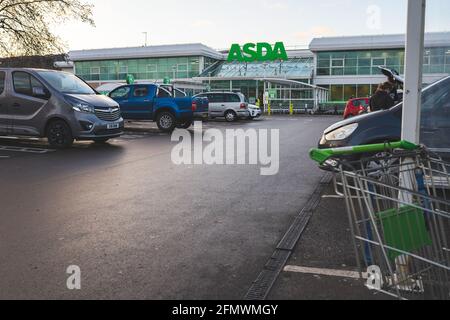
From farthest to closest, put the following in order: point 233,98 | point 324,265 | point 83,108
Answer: point 233,98 < point 83,108 < point 324,265

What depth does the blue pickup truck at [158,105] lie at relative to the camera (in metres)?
17.6

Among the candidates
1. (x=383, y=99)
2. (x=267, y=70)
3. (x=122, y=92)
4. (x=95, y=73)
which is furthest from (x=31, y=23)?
(x=95, y=73)

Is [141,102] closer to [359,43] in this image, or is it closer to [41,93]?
[41,93]

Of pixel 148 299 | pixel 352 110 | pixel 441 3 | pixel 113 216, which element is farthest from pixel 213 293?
pixel 352 110

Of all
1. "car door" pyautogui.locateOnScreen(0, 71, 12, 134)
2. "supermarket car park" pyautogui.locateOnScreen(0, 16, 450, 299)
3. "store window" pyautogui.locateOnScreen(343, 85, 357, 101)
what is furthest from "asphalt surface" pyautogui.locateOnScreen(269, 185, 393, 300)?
"store window" pyautogui.locateOnScreen(343, 85, 357, 101)

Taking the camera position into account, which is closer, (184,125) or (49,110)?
(49,110)

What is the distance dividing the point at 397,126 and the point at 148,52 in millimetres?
52772

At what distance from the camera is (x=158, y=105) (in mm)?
17766

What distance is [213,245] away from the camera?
441cm

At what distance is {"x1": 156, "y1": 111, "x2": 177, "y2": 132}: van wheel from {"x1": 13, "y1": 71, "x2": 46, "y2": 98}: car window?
645cm

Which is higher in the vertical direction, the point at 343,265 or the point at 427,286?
the point at 427,286

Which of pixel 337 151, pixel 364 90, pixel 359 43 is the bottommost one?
pixel 337 151

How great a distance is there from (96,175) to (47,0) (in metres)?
17.8

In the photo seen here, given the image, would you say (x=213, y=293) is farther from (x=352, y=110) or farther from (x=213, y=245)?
(x=352, y=110)
